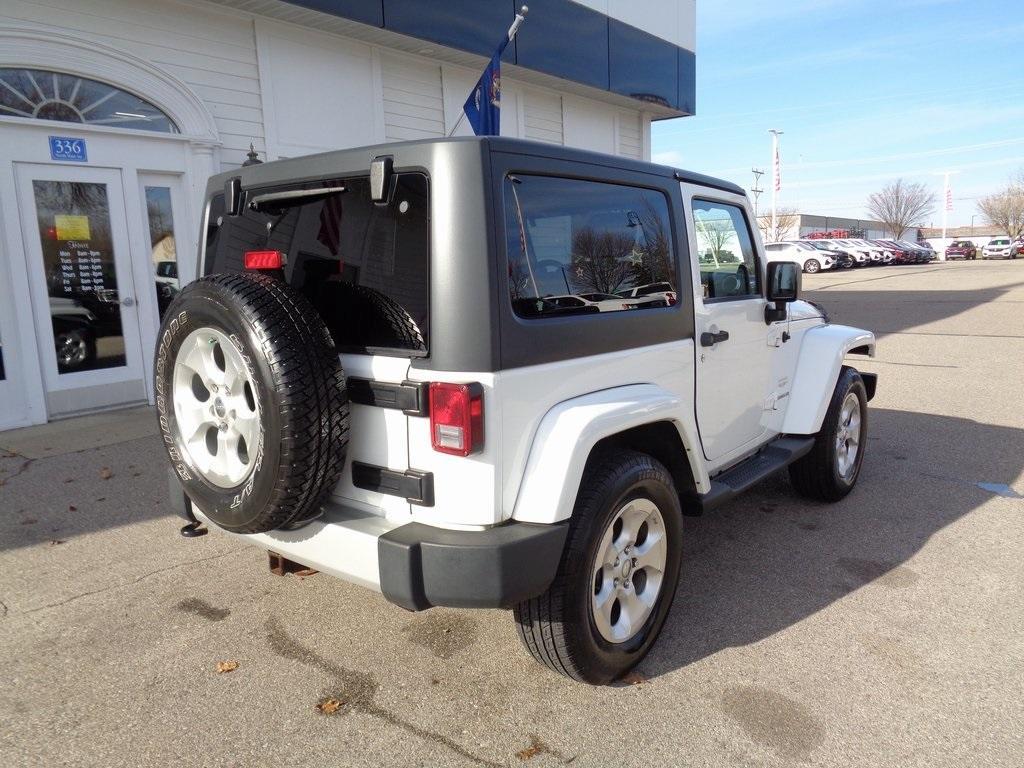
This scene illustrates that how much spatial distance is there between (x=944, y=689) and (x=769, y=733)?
2.58 ft

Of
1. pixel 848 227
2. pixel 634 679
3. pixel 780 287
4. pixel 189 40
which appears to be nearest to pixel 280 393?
pixel 634 679

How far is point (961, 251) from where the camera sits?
167 ft

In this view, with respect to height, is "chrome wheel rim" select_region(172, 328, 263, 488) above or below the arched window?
below

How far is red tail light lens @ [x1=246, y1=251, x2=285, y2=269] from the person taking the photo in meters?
2.70

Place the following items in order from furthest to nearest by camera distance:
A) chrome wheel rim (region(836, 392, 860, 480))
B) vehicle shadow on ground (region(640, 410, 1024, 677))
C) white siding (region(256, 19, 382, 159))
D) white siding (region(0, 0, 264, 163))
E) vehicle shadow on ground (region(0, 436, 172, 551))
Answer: white siding (region(256, 19, 382, 159)), white siding (region(0, 0, 264, 163)), chrome wheel rim (region(836, 392, 860, 480)), vehicle shadow on ground (region(0, 436, 172, 551)), vehicle shadow on ground (region(640, 410, 1024, 677))

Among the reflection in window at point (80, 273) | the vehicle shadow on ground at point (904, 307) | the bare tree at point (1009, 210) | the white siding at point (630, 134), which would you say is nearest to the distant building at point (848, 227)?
the bare tree at point (1009, 210)

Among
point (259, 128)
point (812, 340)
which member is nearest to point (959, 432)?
point (812, 340)

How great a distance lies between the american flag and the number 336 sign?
18.4ft

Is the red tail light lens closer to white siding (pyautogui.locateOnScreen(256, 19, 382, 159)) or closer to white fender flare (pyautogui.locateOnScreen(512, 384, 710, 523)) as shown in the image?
white fender flare (pyautogui.locateOnScreen(512, 384, 710, 523))

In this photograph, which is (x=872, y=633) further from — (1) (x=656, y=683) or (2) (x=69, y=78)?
(2) (x=69, y=78)

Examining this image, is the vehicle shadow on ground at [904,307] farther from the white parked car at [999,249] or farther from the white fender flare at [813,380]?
the white parked car at [999,249]

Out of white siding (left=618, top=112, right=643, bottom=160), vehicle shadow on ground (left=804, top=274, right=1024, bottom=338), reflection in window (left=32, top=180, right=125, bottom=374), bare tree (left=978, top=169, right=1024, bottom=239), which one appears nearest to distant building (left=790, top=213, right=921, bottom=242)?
bare tree (left=978, top=169, right=1024, bottom=239)

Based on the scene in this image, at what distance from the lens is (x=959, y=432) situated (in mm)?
6539

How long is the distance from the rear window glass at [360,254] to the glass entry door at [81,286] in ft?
16.8
